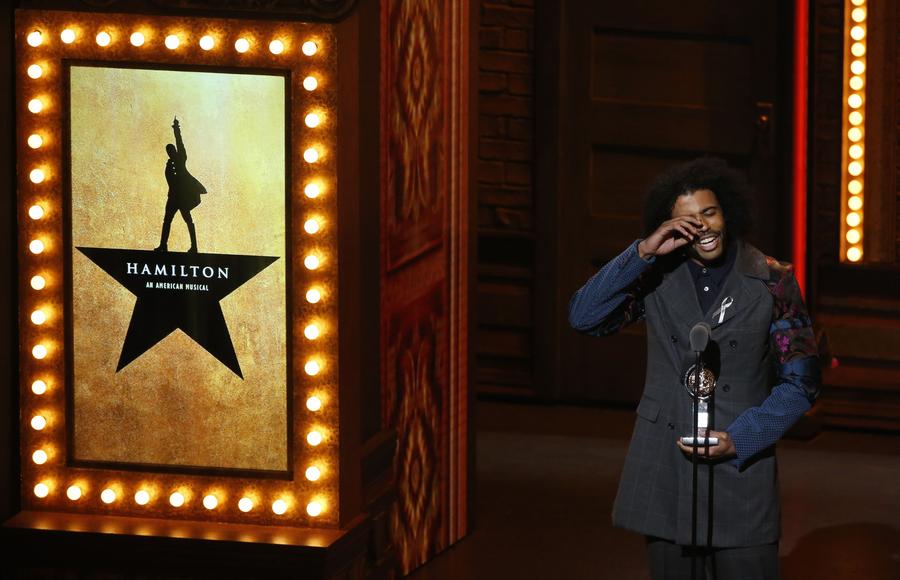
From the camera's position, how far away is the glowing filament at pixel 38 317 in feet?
17.0

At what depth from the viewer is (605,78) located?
8781 mm

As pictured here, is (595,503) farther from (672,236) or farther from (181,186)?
(672,236)

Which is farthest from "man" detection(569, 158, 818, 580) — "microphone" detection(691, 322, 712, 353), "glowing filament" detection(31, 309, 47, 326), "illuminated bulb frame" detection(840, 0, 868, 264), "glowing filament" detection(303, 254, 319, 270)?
"illuminated bulb frame" detection(840, 0, 868, 264)

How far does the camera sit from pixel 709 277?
4.53m

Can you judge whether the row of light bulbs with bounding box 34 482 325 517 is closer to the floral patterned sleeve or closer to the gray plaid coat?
the gray plaid coat

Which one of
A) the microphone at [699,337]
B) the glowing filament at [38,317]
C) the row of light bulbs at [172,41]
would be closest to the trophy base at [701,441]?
the microphone at [699,337]

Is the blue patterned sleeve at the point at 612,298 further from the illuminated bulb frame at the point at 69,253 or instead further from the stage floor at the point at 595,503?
the stage floor at the point at 595,503

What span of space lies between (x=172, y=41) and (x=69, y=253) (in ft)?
2.05

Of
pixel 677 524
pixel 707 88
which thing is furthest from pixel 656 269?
pixel 707 88

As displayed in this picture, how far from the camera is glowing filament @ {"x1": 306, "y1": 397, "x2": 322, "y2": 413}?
16.6 feet

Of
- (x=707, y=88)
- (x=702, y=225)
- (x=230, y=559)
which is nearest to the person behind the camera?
(x=702, y=225)

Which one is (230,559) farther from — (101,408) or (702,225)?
(702,225)

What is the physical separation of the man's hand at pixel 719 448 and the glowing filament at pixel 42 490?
1.81 m

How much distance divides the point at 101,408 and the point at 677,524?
5.33 ft
